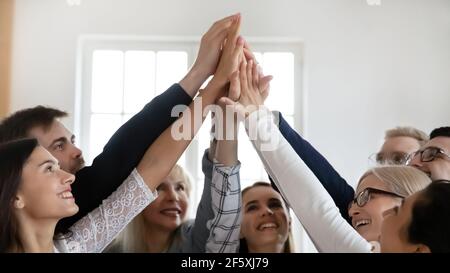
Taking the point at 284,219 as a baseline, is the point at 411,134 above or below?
above

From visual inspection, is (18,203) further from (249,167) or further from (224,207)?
(249,167)

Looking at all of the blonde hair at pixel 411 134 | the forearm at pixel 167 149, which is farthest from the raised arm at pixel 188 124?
the blonde hair at pixel 411 134

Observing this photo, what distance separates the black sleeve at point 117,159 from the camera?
0.90m

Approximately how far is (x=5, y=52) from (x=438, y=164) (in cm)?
167

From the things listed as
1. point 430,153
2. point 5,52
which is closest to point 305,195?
point 430,153

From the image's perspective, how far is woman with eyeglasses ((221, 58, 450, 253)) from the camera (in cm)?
65

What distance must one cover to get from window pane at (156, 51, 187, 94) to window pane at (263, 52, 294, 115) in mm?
301

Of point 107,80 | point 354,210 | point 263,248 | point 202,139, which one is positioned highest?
point 107,80

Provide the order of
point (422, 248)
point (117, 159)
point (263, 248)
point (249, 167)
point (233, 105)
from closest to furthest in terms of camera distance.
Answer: point (422, 248)
point (117, 159)
point (233, 105)
point (263, 248)
point (249, 167)

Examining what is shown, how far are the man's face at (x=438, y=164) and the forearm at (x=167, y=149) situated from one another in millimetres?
386

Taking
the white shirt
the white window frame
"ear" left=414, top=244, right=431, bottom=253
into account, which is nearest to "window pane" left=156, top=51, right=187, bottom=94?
the white window frame

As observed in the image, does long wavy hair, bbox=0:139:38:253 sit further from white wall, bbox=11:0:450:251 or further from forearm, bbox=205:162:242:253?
white wall, bbox=11:0:450:251

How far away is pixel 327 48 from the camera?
210 cm
